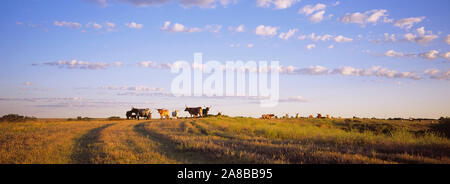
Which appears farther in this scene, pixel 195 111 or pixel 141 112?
pixel 195 111

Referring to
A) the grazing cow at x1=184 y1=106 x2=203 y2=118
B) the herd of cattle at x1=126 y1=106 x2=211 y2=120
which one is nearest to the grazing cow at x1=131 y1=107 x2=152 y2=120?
the herd of cattle at x1=126 y1=106 x2=211 y2=120

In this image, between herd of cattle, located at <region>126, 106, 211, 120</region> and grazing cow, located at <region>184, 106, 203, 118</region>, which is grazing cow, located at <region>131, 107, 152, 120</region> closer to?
herd of cattle, located at <region>126, 106, 211, 120</region>

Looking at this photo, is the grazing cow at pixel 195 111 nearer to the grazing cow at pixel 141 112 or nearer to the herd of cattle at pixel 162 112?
the herd of cattle at pixel 162 112

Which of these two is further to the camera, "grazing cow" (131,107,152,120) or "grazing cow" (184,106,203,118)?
"grazing cow" (184,106,203,118)

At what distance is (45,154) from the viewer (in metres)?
10.2

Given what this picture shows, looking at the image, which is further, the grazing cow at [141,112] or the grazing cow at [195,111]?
the grazing cow at [195,111]

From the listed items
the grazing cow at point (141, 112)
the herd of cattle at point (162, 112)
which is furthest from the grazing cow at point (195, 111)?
the grazing cow at point (141, 112)
